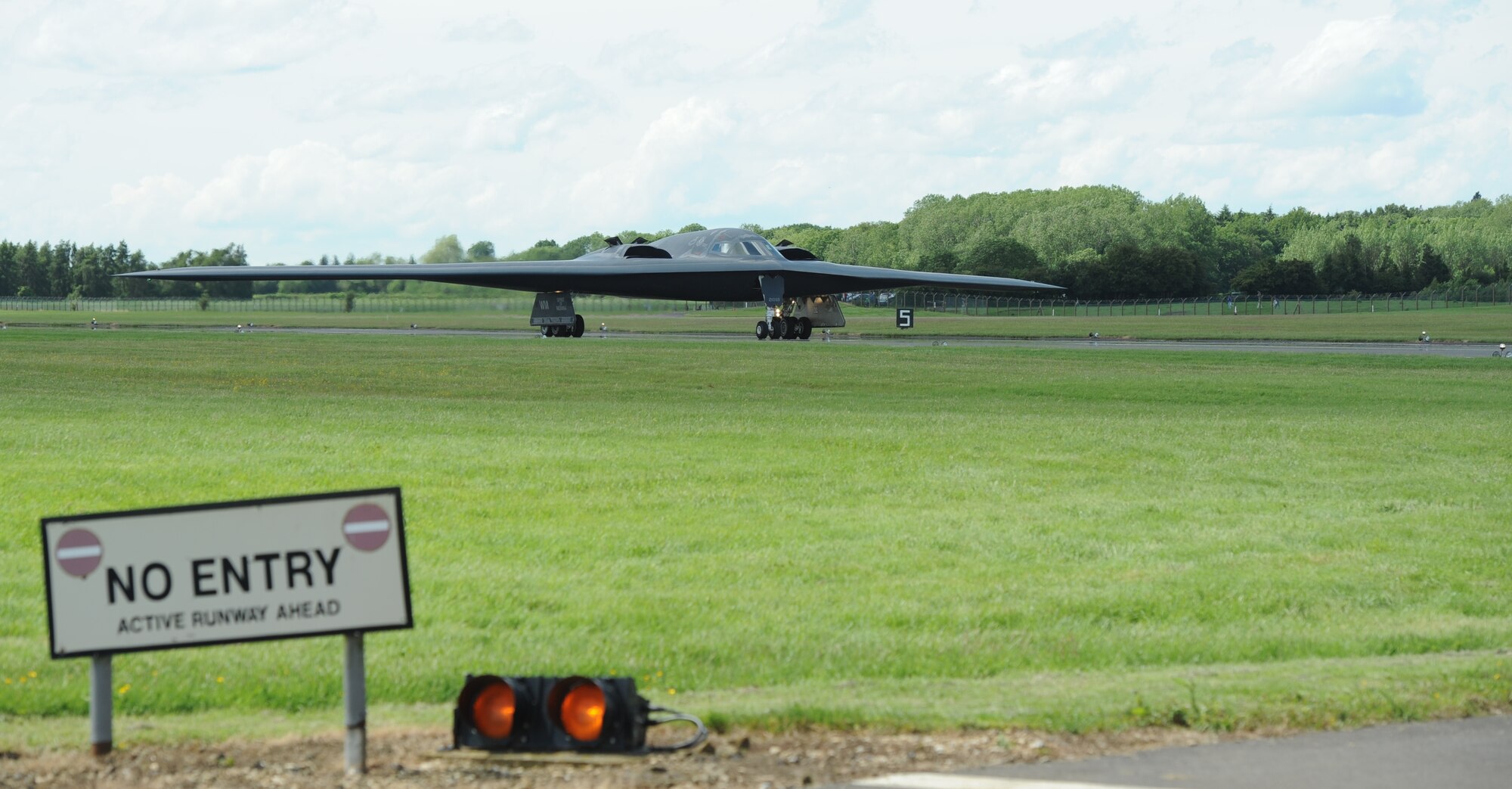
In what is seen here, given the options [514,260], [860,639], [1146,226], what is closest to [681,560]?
[860,639]

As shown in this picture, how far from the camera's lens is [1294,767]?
6.36 metres

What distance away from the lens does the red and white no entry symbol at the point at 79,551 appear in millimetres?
6070

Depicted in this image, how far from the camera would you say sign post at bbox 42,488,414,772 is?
6.05 m

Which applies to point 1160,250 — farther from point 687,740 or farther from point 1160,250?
point 687,740

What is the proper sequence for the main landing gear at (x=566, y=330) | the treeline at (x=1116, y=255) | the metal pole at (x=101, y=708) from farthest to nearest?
the treeline at (x=1116, y=255) → the main landing gear at (x=566, y=330) → the metal pole at (x=101, y=708)

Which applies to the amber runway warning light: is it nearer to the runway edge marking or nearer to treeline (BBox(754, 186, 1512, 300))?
the runway edge marking

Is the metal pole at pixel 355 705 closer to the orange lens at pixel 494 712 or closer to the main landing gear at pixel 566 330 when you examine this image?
the orange lens at pixel 494 712

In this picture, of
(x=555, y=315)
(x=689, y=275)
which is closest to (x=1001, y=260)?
(x=689, y=275)

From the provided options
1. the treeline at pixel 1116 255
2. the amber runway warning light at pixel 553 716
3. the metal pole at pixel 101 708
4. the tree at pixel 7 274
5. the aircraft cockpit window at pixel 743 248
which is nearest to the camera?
the metal pole at pixel 101 708

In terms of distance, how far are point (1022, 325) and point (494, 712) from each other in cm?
6754

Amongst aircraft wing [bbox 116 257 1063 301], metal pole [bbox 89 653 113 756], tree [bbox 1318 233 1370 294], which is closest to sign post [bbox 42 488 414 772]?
metal pole [bbox 89 653 113 756]

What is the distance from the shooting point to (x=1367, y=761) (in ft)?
21.1

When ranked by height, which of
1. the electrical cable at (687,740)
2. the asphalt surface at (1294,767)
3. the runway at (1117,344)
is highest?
the runway at (1117,344)

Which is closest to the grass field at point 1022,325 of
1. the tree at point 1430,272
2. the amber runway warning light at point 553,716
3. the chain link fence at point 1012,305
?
the chain link fence at point 1012,305
